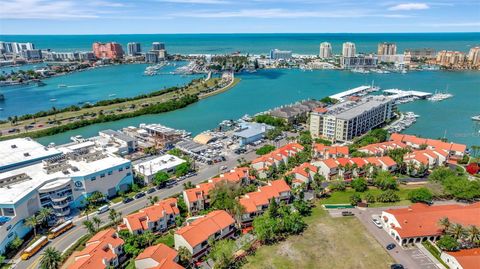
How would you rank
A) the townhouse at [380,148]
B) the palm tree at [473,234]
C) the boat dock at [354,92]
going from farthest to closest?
the boat dock at [354,92], the townhouse at [380,148], the palm tree at [473,234]

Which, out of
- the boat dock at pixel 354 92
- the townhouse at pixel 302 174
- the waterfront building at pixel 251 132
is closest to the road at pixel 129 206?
the waterfront building at pixel 251 132

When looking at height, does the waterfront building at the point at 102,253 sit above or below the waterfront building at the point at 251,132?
below

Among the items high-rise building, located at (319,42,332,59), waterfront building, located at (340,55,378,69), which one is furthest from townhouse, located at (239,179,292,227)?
high-rise building, located at (319,42,332,59)

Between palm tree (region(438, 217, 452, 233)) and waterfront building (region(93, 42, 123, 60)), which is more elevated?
waterfront building (region(93, 42, 123, 60))

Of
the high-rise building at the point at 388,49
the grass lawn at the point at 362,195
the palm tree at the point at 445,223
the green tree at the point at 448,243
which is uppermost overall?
the high-rise building at the point at 388,49

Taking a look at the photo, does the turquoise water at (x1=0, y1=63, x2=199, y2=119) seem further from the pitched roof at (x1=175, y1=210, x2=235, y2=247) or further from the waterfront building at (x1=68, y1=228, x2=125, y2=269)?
the pitched roof at (x1=175, y1=210, x2=235, y2=247)

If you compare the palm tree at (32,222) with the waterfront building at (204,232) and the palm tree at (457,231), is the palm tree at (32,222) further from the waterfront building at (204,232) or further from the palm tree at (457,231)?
the palm tree at (457,231)
